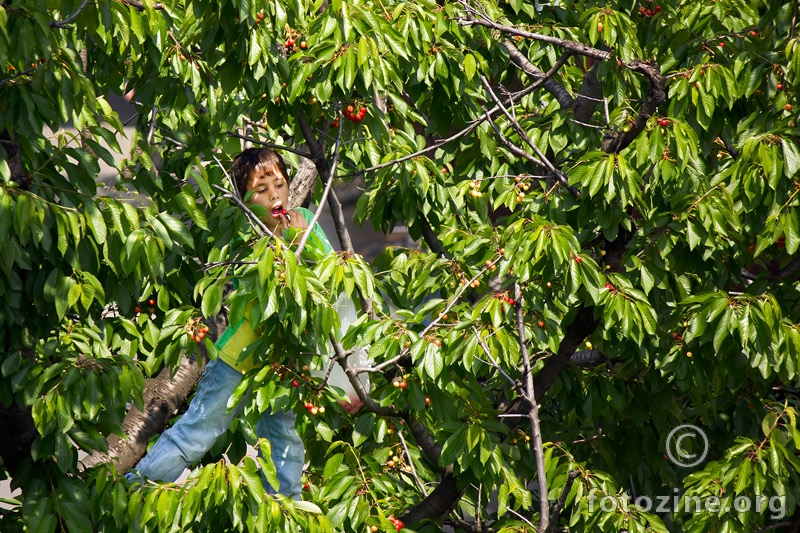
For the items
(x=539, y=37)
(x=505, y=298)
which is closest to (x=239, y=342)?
(x=505, y=298)

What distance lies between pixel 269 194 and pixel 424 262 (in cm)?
113

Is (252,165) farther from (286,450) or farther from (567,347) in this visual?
(567,347)

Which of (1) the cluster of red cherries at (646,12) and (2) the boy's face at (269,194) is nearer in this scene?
(2) the boy's face at (269,194)

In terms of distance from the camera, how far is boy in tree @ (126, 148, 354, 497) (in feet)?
13.9

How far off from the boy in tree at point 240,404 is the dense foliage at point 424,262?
15cm

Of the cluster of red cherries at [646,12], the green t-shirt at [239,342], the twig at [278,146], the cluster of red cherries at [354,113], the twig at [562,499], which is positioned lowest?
the twig at [562,499]

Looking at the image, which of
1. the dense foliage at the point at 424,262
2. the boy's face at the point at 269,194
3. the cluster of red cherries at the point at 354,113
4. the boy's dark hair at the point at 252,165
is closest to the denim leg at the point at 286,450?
the dense foliage at the point at 424,262

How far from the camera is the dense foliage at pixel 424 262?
3.66 meters

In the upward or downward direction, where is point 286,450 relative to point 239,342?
downward

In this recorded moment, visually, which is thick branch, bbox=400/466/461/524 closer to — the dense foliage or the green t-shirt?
the dense foliage

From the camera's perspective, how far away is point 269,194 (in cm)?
439

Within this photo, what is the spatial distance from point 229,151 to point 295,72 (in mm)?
985

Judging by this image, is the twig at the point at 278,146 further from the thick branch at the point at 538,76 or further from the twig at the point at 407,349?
the thick branch at the point at 538,76

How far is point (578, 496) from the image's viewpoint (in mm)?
4395
